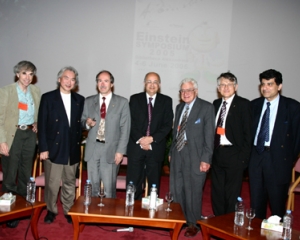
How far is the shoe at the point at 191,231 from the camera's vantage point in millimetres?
3926

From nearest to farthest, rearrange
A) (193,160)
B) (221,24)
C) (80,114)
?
(193,160)
(80,114)
(221,24)

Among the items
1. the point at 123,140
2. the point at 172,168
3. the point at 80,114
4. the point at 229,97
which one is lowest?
the point at 172,168

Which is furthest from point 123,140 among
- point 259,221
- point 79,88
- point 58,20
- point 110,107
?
point 58,20

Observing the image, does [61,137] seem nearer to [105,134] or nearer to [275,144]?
[105,134]

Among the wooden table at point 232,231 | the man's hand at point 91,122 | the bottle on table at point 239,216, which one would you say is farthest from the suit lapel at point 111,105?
the bottle on table at point 239,216

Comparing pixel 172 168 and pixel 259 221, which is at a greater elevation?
pixel 172 168

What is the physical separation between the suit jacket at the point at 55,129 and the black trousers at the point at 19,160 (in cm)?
25

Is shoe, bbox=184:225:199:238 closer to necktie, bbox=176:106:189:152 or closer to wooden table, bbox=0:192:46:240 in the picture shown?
necktie, bbox=176:106:189:152

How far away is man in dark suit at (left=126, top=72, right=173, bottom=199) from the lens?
14.0ft

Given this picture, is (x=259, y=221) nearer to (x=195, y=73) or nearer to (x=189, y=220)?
(x=189, y=220)

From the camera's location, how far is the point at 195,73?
23.3 ft

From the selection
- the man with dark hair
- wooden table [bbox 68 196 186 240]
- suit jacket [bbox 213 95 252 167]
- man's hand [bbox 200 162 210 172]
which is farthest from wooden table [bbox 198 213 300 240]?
the man with dark hair

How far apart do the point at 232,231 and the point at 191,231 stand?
3.12 feet

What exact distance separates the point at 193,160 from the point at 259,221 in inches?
38.0
